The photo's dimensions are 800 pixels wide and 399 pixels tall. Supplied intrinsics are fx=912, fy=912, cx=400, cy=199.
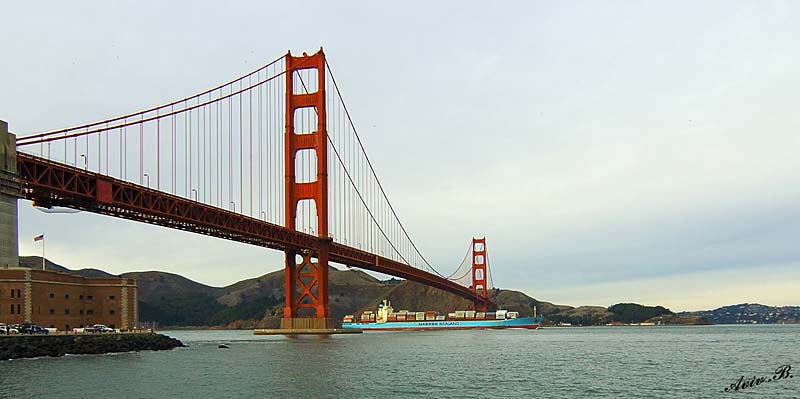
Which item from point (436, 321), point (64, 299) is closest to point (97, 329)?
point (64, 299)

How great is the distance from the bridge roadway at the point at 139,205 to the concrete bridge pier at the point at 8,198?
1433 mm

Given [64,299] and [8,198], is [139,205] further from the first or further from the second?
[8,198]

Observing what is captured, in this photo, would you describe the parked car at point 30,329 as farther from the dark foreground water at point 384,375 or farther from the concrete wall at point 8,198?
the concrete wall at point 8,198

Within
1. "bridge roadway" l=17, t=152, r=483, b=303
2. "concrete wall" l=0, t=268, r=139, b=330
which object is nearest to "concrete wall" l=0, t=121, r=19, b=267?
"bridge roadway" l=17, t=152, r=483, b=303

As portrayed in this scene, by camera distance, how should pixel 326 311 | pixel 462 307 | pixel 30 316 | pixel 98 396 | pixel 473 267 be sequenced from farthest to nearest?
pixel 462 307
pixel 473 267
pixel 326 311
pixel 30 316
pixel 98 396

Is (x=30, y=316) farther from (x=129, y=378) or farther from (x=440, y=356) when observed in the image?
(x=440, y=356)

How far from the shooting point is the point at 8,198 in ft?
134

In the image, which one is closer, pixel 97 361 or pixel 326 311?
pixel 97 361

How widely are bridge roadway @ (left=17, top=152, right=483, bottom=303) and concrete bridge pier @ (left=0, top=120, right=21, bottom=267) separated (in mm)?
1433

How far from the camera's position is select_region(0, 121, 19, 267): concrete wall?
131 feet

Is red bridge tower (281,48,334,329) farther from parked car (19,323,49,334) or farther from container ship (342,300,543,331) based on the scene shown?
container ship (342,300,543,331)

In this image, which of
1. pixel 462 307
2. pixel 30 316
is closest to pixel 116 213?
pixel 30 316

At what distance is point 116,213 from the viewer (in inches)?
2208

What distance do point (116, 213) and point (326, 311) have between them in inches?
1418
